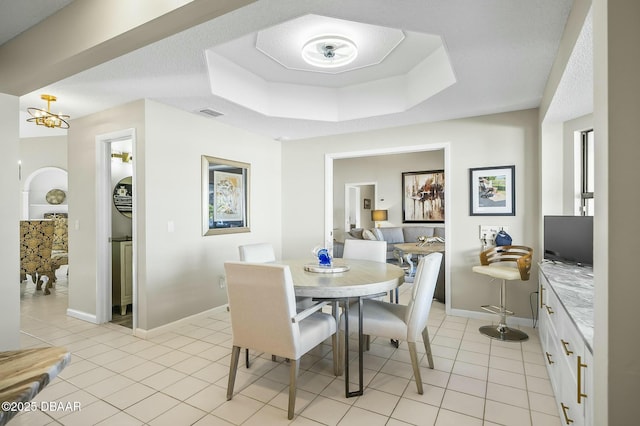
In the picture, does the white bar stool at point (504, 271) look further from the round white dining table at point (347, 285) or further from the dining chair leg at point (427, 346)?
the round white dining table at point (347, 285)

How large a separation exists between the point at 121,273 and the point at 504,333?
14.1 feet

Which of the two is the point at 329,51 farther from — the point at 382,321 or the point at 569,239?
the point at 569,239

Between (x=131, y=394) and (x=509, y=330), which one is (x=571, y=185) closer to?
(x=509, y=330)

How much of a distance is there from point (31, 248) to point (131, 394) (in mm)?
4067

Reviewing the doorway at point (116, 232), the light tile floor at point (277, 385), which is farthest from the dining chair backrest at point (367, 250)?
the doorway at point (116, 232)

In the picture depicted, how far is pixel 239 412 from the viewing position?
2008 millimetres

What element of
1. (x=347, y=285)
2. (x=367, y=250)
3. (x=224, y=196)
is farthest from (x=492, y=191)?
(x=224, y=196)

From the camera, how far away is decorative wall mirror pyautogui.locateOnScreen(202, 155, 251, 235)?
386cm

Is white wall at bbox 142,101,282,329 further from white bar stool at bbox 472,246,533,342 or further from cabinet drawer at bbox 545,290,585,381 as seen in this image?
cabinet drawer at bbox 545,290,585,381

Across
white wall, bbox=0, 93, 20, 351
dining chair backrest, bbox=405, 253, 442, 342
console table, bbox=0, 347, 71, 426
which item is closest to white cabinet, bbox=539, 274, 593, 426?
dining chair backrest, bbox=405, 253, 442, 342

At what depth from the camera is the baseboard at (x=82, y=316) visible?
3.64m

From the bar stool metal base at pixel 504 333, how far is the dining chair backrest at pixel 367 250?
1233 mm

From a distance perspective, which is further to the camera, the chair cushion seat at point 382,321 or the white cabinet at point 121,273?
the white cabinet at point 121,273

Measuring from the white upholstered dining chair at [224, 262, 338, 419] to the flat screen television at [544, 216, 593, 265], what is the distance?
212cm
